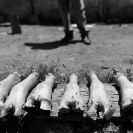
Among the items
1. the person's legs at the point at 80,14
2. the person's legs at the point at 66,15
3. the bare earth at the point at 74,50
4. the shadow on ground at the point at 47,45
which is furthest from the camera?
the shadow on ground at the point at 47,45

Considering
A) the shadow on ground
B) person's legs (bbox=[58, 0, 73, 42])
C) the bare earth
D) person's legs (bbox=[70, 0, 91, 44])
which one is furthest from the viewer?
the shadow on ground

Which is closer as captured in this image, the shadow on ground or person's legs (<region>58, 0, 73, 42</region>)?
person's legs (<region>58, 0, 73, 42</region>)

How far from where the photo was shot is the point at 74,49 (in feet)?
17.1

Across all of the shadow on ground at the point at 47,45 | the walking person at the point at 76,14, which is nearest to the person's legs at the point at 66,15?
the walking person at the point at 76,14

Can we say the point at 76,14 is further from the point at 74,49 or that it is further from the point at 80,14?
the point at 74,49

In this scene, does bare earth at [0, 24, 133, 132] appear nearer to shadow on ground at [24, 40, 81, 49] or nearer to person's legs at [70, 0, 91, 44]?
shadow on ground at [24, 40, 81, 49]

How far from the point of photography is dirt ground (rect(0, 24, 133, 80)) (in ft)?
14.1

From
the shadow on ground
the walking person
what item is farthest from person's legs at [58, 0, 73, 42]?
the shadow on ground

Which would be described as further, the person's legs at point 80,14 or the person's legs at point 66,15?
the person's legs at point 66,15

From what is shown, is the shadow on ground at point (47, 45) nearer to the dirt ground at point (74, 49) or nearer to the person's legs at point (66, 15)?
the dirt ground at point (74, 49)

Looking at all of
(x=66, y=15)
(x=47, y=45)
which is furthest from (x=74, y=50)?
(x=66, y=15)

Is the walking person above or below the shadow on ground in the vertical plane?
above

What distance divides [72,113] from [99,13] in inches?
256

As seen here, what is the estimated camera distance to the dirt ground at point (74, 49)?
14.1 ft
